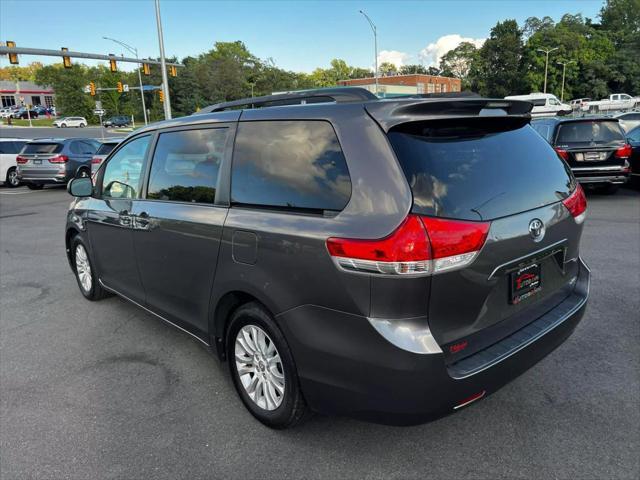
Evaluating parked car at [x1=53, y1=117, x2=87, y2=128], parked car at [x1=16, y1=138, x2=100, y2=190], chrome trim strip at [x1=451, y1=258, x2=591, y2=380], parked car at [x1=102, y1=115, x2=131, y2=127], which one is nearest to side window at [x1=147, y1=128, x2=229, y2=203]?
chrome trim strip at [x1=451, y1=258, x2=591, y2=380]

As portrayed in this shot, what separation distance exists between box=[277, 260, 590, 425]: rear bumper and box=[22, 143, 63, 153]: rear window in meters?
16.5

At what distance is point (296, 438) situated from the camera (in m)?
2.83

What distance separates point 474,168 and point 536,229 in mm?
483

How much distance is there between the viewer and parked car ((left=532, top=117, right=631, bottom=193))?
399 inches

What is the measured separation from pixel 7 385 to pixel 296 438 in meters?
2.26

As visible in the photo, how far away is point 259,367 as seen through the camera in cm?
288

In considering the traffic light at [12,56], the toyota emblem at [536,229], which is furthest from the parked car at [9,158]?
the toyota emblem at [536,229]

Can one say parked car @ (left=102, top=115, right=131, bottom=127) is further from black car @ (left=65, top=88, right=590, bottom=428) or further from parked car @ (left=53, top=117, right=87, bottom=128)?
black car @ (left=65, top=88, right=590, bottom=428)

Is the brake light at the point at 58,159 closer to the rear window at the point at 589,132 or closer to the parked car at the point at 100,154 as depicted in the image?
the parked car at the point at 100,154

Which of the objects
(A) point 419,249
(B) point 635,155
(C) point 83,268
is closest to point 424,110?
(A) point 419,249

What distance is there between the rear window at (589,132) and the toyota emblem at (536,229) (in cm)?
911

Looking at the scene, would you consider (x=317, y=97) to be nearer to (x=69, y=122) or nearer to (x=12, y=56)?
(x=12, y=56)

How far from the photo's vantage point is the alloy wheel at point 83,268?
5102 millimetres

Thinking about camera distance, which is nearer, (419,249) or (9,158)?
(419,249)
